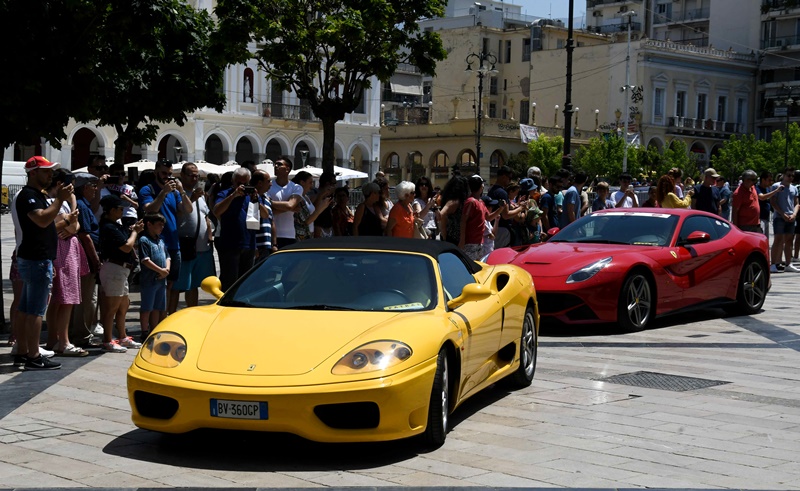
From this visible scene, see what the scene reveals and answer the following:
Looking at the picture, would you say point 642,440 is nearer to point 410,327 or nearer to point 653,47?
point 410,327

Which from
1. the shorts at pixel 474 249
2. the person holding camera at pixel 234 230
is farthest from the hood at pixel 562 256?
the person holding camera at pixel 234 230

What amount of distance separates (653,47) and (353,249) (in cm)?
8648

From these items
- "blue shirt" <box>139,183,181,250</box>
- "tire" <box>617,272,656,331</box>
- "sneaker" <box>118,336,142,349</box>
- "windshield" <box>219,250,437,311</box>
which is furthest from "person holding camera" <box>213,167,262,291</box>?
"windshield" <box>219,250,437,311</box>

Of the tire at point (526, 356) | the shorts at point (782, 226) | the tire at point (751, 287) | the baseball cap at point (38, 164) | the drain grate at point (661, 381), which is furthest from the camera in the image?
the shorts at point (782, 226)

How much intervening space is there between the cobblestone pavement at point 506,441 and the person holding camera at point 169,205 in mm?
1502

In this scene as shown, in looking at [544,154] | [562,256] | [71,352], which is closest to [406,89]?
[544,154]

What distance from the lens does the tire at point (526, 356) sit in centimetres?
970

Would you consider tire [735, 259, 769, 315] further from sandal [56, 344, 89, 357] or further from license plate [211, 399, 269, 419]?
license plate [211, 399, 269, 419]

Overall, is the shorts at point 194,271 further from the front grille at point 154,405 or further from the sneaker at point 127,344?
the front grille at point 154,405

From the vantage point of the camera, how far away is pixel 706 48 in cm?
9812

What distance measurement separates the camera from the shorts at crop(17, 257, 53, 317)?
1016cm

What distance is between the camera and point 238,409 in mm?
6844

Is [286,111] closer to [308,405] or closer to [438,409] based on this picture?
[438,409]

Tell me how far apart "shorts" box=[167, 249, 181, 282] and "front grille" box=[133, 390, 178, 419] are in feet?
17.5
